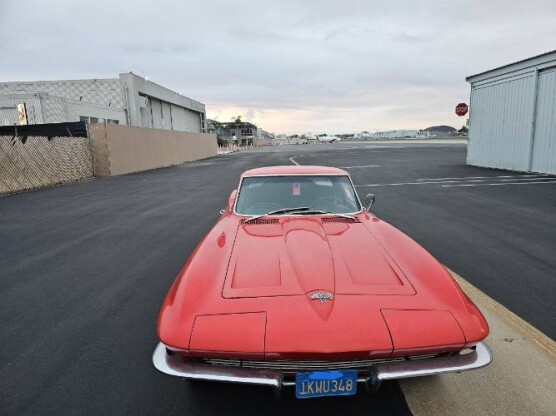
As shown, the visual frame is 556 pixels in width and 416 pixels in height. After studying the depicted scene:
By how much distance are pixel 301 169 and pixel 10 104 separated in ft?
91.8

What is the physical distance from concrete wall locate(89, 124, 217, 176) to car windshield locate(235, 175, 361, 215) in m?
18.9

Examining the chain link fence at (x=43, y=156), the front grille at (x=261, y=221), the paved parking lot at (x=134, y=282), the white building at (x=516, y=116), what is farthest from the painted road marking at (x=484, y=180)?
the chain link fence at (x=43, y=156)

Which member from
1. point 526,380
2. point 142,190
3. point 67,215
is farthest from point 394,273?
point 142,190

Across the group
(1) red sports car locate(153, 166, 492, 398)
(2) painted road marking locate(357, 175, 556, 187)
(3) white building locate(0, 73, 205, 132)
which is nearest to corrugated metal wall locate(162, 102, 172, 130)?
(3) white building locate(0, 73, 205, 132)

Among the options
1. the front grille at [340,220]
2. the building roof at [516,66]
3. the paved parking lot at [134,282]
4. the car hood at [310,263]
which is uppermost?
the building roof at [516,66]

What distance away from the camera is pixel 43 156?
15758 mm

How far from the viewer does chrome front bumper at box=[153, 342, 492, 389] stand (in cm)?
191

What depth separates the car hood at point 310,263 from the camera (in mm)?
2293

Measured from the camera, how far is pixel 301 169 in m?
4.29

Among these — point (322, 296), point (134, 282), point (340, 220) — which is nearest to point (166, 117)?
point (134, 282)

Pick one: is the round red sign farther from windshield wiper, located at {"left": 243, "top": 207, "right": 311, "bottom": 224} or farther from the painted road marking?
windshield wiper, located at {"left": 243, "top": 207, "right": 311, "bottom": 224}

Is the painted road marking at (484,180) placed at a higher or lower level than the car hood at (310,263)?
lower

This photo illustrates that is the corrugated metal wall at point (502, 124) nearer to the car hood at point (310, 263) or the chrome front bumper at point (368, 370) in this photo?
the car hood at point (310, 263)

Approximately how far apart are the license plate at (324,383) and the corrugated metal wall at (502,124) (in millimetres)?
18156
